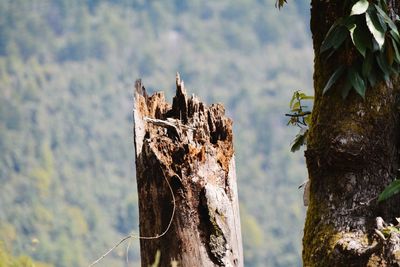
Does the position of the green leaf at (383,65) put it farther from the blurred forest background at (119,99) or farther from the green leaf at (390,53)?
the blurred forest background at (119,99)

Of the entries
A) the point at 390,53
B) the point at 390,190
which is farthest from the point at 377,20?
the point at 390,190

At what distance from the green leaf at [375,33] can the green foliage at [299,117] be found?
3.54 feet

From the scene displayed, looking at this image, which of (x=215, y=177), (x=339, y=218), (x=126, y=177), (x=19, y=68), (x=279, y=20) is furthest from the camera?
(x=279, y=20)

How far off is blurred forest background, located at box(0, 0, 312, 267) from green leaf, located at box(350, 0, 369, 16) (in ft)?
273

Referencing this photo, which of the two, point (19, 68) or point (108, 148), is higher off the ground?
point (19, 68)

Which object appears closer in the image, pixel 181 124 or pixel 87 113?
pixel 181 124

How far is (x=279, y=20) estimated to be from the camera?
145125 mm

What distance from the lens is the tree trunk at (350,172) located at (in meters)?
3.83

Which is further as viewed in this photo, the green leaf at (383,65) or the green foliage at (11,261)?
the green leaf at (383,65)

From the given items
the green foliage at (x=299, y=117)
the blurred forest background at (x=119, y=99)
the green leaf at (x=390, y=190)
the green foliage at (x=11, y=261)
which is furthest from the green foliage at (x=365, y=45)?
the blurred forest background at (x=119, y=99)

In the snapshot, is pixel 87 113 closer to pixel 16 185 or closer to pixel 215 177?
pixel 16 185

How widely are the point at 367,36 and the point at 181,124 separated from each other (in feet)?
3.22

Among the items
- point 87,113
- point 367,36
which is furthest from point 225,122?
point 87,113

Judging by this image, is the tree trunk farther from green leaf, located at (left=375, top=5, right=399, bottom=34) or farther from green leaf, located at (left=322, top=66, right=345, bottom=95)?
green leaf, located at (left=375, top=5, right=399, bottom=34)
